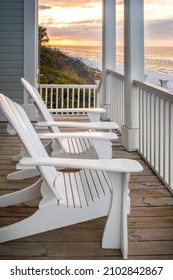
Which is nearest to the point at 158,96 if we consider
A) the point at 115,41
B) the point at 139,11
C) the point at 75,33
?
the point at 139,11

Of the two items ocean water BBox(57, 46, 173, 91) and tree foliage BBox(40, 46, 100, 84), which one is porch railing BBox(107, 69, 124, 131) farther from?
tree foliage BBox(40, 46, 100, 84)

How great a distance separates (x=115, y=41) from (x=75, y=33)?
6.93ft

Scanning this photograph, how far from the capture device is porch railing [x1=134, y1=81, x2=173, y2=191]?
12.9 feet

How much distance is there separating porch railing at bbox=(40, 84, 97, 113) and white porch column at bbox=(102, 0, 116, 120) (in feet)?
4.16

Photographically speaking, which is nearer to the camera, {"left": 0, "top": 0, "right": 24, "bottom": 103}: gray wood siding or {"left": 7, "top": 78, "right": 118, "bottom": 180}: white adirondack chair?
{"left": 7, "top": 78, "right": 118, "bottom": 180}: white adirondack chair

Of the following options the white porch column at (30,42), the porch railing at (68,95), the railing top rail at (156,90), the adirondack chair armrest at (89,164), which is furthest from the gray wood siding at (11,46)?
the adirondack chair armrest at (89,164)

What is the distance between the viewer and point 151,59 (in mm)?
5594

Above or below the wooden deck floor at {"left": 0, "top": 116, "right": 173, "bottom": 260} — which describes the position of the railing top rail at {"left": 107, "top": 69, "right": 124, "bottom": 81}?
above

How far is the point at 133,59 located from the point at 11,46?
10.4ft

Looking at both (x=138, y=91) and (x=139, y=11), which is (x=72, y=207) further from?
(x=139, y=11)

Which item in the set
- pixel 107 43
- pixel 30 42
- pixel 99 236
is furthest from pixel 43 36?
pixel 99 236

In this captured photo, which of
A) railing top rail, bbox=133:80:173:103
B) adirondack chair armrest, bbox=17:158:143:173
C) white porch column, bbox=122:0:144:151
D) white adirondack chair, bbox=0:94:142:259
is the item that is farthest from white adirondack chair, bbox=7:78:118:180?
white porch column, bbox=122:0:144:151

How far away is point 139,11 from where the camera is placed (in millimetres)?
5441

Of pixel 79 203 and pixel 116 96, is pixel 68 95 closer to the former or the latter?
pixel 116 96
